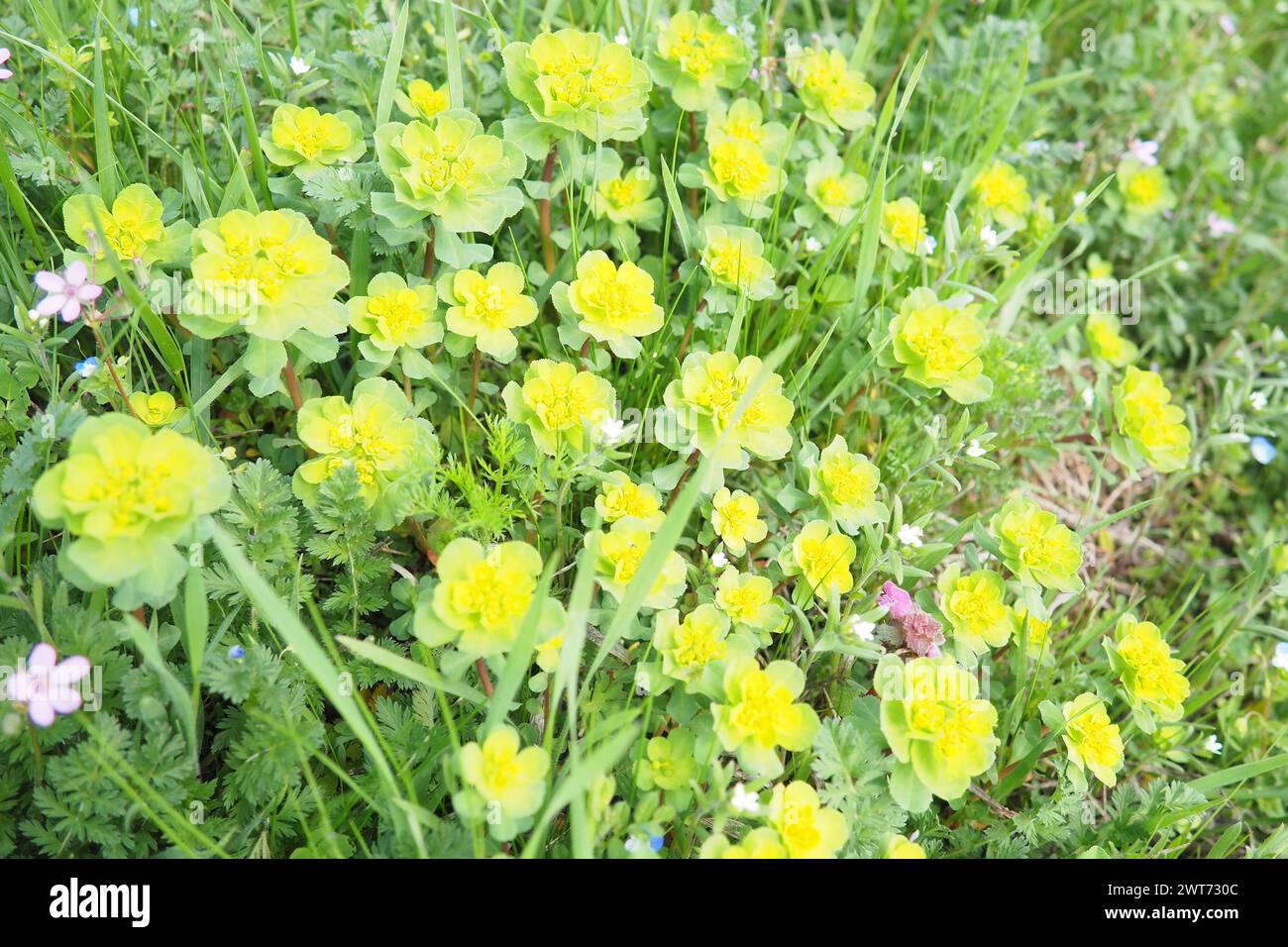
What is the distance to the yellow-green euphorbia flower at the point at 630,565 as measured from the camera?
207 cm

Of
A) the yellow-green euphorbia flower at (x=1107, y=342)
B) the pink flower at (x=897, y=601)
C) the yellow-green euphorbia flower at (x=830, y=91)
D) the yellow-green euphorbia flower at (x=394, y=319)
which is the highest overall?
the yellow-green euphorbia flower at (x=830, y=91)

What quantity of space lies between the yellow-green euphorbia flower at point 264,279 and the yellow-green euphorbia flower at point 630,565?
2.45 ft

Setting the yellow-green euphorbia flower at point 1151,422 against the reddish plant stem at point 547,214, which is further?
the yellow-green euphorbia flower at point 1151,422

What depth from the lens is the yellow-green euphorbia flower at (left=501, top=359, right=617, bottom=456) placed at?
2199 millimetres

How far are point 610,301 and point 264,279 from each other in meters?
0.78

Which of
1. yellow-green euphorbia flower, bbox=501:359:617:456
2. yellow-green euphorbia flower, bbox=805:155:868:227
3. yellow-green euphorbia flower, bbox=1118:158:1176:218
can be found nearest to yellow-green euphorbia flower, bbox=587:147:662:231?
yellow-green euphorbia flower, bbox=805:155:868:227

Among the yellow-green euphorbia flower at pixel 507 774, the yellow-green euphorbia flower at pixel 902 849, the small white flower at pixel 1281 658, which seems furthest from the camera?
the small white flower at pixel 1281 658

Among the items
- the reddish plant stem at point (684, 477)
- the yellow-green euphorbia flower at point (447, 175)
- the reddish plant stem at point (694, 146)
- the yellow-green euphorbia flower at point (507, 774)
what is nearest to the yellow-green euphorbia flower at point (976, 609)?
the reddish plant stem at point (684, 477)

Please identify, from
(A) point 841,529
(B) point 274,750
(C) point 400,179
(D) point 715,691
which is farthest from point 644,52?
(B) point 274,750

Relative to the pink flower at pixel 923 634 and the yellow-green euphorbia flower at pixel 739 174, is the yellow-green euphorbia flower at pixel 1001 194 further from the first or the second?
the pink flower at pixel 923 634

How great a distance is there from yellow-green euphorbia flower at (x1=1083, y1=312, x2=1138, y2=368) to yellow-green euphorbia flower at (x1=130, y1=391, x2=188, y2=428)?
2.72 m

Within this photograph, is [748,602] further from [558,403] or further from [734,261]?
[734,261]

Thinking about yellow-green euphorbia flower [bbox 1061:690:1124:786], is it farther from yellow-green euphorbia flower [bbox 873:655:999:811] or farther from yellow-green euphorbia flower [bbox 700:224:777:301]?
yellow-green euphorbia flower [bbox 700:224:777:301]
